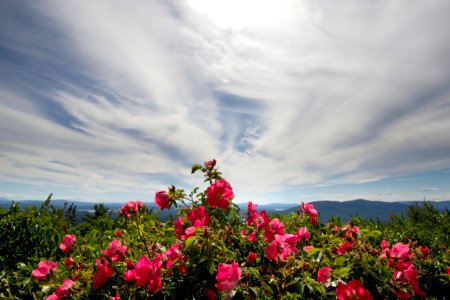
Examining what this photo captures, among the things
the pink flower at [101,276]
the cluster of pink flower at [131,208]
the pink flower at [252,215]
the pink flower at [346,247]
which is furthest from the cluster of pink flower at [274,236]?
the pink flower at [101,276]

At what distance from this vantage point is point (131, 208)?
306 centimetres

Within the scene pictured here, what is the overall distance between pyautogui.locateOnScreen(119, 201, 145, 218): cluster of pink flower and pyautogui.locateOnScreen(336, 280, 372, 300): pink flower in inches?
91.6

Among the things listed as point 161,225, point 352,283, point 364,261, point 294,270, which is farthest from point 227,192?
point 161,225

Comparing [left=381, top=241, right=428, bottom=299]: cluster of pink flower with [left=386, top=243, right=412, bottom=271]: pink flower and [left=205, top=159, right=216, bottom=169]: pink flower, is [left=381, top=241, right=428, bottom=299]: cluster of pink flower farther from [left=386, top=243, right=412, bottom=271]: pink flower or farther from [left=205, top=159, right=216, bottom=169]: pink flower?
[left=205, top=159, right=216, bottom=169]: pink flower

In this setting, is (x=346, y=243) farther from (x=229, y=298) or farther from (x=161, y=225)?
(x=161, y=225)

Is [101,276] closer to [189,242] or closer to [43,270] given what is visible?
[43,270]

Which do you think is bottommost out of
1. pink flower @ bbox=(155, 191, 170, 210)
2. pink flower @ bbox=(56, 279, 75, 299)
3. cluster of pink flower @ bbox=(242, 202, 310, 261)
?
pink flower @ bbox=(56, 279, 75, 299)

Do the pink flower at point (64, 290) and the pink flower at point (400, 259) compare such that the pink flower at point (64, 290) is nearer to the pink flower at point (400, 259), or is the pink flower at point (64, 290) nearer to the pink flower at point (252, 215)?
the pink flower at point (252, 215)

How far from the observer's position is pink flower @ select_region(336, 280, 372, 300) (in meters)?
2.04

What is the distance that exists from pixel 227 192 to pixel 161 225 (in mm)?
1916

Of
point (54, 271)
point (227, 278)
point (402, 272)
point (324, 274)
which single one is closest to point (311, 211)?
point (402, 272)

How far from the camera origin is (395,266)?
2689 millimetres

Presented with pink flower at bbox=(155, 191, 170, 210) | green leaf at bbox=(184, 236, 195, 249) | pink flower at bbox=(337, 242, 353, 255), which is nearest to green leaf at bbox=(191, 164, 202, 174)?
pink flower at bbox=(155, 191, 170, 210)

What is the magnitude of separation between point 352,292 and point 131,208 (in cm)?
249
